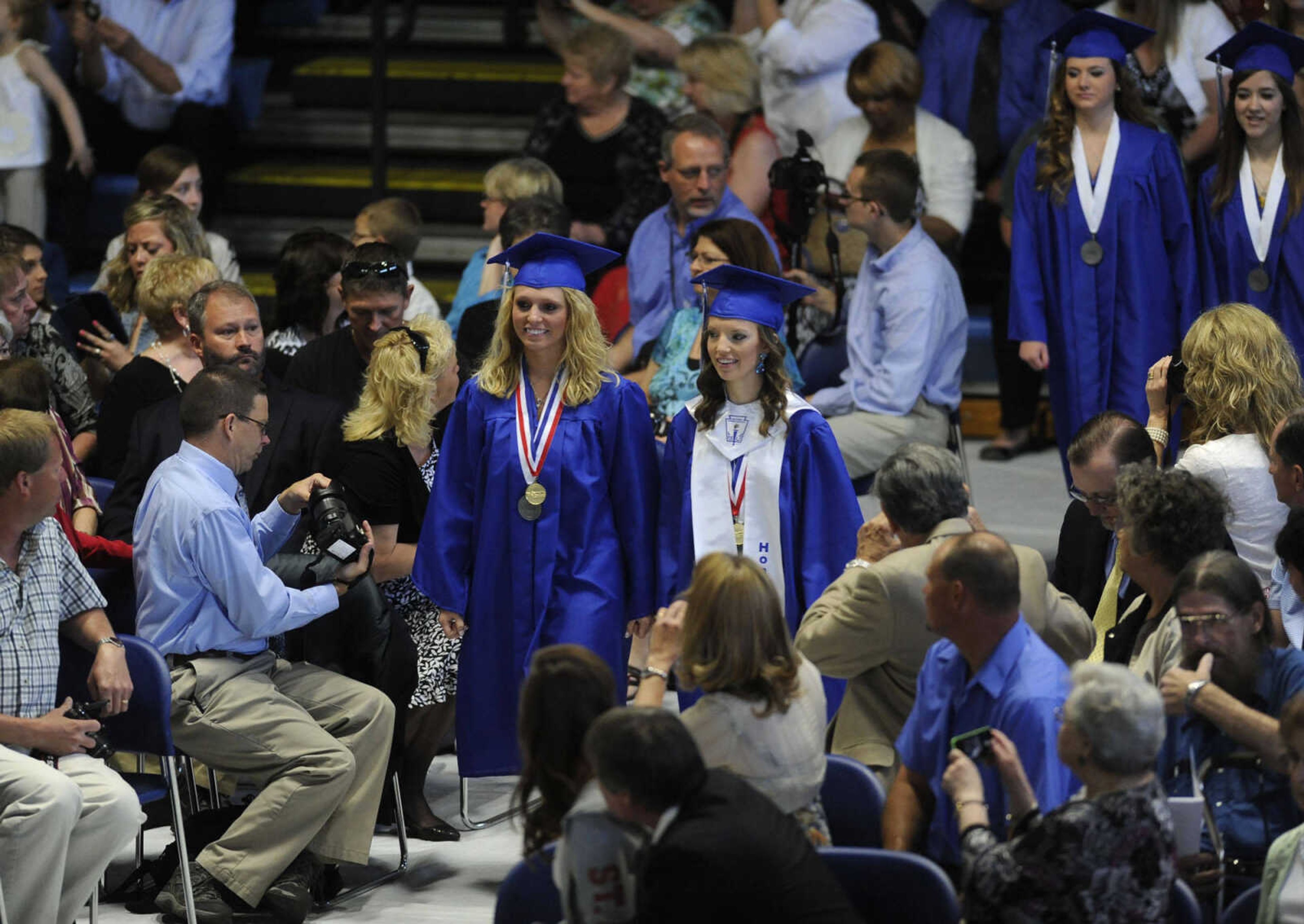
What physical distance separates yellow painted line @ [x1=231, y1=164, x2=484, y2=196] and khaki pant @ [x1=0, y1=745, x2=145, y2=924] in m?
5.34

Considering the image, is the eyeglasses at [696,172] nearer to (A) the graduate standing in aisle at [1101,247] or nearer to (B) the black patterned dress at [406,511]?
(A) the graduate standing in aisle at [1101,247]

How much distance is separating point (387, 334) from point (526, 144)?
2946mm

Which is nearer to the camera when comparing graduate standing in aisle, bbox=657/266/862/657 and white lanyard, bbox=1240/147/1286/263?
graduate standing in aisle, bbox=657/266/862/657

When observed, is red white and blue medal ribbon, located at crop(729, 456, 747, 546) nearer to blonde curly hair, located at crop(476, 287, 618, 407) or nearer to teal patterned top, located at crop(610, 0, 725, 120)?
blonde curly hair, located at crop(476, 287, 618, 407)

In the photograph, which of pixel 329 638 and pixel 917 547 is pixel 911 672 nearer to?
pixel 917 547

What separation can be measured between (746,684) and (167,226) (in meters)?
3.71

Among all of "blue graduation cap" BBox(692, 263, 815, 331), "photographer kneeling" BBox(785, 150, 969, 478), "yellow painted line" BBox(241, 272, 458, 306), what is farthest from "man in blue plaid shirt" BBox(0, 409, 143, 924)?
"yellow painted line" BBox(241, 272, 458, 306)

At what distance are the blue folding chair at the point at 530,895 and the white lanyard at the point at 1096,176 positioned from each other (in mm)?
3943

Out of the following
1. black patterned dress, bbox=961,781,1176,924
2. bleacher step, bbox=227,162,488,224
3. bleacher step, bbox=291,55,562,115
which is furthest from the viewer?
bleacher step, bbox=291,55,562,115

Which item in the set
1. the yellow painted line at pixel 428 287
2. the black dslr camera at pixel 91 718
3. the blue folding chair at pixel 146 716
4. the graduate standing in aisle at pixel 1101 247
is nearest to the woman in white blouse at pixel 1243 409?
the graduate standing in aisle at pixel 1101 247

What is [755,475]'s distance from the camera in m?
4.67

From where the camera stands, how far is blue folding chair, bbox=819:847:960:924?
118 inches

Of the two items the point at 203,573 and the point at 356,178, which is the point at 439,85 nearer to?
the point at 356,178

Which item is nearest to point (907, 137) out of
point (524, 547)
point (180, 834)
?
point (524, 547)
